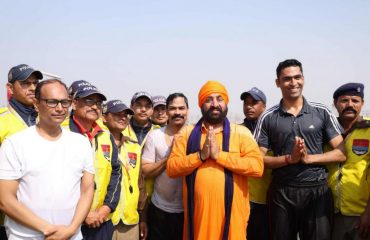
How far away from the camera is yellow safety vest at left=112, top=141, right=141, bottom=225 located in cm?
409

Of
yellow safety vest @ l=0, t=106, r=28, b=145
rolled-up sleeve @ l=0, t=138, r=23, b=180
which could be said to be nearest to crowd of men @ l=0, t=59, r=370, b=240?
yellow safety vest @ l=0, t=106, r=28, b=145

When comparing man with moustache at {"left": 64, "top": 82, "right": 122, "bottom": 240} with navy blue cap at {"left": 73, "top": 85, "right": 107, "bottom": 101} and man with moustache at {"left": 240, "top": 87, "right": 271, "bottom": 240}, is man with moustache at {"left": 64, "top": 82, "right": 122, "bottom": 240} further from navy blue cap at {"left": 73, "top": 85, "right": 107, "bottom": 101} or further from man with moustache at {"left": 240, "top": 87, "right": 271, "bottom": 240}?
man with moustache at {"left": 240, "top": 87, "right": 271, "bottom": 240}

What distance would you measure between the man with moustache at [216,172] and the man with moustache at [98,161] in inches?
26.0

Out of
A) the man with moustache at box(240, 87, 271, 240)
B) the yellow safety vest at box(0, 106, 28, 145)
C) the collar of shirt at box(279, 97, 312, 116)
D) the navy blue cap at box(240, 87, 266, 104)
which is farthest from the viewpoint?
the navy blue cap at box(240, 87, 266, 104)

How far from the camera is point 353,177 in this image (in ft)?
12.9

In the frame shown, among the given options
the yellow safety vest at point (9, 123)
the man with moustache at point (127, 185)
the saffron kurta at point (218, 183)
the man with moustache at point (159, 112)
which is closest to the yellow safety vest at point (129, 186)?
the man with moustache at point (127, 185)

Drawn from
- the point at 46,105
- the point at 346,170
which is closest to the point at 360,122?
the point at 346,170

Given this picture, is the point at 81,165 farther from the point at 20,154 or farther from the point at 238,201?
the point at 238,201

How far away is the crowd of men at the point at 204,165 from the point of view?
3064 millimetres

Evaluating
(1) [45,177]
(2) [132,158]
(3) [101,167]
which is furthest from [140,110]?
(1) [45,177]

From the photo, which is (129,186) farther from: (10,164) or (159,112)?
(159,112)

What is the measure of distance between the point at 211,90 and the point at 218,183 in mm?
1073

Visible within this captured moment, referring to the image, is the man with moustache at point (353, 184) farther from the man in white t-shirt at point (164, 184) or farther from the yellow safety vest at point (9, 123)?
the yellow safety vest at point (9, 123)

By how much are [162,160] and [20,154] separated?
6.00ft
